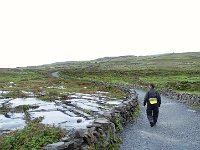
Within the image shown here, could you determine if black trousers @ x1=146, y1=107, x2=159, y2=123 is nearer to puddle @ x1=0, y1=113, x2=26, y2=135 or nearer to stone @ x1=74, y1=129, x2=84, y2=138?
puddle @ x1=0, y1=113, x2=26, y2=135

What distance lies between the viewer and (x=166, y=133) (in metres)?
19.8

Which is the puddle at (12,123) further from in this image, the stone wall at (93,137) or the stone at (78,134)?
the stone at (78,134)

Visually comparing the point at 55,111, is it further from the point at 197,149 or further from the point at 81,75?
the point at 81,75

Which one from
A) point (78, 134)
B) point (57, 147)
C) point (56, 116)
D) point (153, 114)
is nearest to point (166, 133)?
point (153, 114)

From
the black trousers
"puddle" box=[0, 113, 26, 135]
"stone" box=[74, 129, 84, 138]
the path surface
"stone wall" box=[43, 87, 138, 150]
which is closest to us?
"stone wall" box=[43, 87, 138, 150]

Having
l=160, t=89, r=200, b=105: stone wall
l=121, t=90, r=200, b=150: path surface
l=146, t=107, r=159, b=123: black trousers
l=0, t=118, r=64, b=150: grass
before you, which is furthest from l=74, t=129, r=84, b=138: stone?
l=160, t=89, r=200, b=105: stone wall

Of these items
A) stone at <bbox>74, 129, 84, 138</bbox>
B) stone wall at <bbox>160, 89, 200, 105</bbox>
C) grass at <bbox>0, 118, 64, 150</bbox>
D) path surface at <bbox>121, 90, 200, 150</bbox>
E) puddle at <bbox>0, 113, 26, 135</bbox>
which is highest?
stone at <bbox>74, 129, 84, 138</bbox>

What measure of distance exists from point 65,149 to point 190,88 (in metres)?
41.6

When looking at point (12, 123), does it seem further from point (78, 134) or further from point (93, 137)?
point (78, 134)

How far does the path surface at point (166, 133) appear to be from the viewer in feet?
53.8

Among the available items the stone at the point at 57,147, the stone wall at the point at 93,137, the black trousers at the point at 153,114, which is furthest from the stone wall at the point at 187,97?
the stone at the point at 57,147

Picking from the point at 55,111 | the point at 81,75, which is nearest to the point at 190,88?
the point at 55,111

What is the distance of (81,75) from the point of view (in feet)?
314

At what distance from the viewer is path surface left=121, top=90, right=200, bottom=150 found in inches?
645
